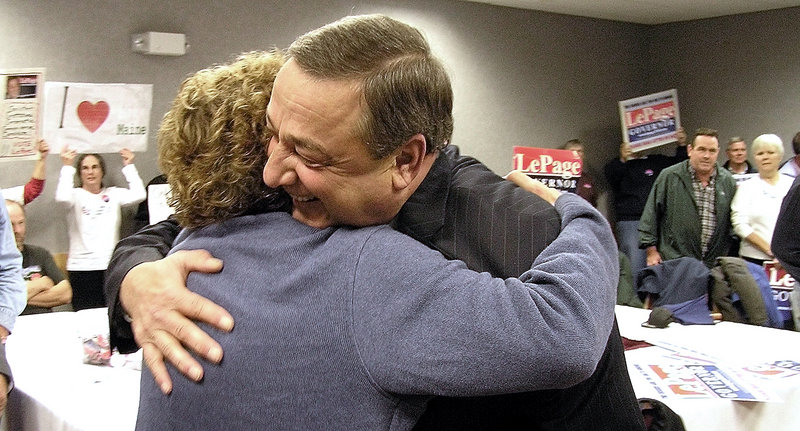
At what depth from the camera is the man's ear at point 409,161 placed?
1.01 metres

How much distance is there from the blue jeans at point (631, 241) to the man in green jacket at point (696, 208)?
1.06 metres

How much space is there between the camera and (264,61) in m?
1.19

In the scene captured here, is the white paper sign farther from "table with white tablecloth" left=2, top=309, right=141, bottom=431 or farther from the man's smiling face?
the man's smiling face

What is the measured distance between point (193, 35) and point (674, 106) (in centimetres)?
491

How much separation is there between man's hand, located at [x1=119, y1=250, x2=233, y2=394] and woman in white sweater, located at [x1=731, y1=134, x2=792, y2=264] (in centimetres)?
635

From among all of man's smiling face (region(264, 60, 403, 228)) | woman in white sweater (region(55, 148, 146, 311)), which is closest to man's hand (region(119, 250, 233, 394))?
man's smiling face (region(264, 60, 403, 228))

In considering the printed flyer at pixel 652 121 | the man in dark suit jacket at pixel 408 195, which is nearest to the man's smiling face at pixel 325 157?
the man in dark suit jacket at pixel 408 195

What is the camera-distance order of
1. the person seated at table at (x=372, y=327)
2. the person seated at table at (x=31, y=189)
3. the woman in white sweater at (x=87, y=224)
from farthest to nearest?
the woman in white sweater at (x=87, y=224), the person seated at table at (x=31, y=189), the person seated at table at (x=372, y=327)

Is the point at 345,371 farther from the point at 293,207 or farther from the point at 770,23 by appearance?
the point at 770,23

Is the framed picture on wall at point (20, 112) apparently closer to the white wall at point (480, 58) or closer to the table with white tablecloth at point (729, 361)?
the white wall at point (480, 58)

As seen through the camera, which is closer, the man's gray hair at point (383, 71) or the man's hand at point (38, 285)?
the man's gray hair at point (383, 71)

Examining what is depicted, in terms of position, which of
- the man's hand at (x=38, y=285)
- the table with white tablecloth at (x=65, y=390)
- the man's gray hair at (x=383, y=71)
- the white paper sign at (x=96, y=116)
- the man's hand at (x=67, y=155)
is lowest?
the table with white tablecloth at (x=65, y=390)

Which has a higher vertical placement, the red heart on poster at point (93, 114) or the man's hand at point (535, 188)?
the red heart on poster at point (93, 114)

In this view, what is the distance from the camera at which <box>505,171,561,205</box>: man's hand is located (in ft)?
4.05
